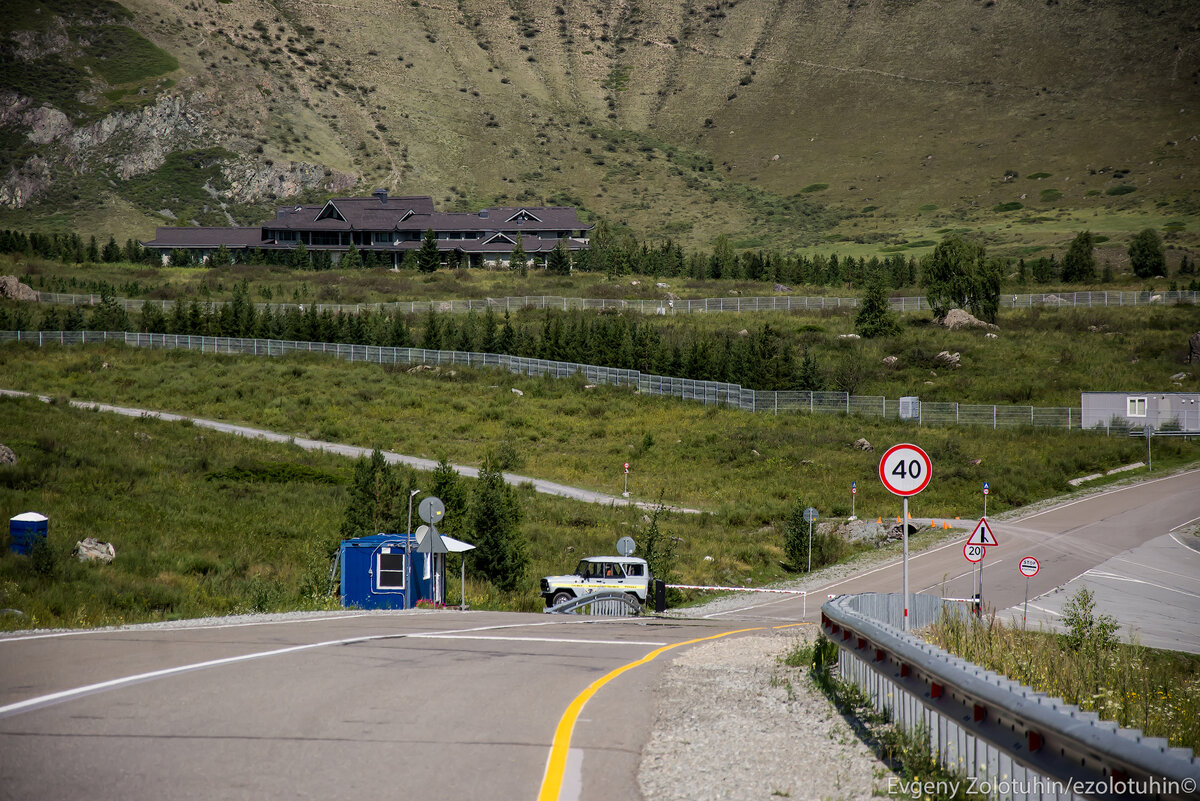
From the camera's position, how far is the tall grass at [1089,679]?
23.4 ft

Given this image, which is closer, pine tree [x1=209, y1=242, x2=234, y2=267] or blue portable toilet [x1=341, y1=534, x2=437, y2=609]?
blue portable toilet [x1=341, y1=534, x2=437, y2=609]

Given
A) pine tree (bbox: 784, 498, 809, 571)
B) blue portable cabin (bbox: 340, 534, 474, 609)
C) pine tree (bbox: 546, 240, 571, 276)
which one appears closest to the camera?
blue portable cabin (bbox: 340, 534, 474, 609)

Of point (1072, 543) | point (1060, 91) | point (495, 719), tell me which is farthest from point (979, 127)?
point (495, 719)

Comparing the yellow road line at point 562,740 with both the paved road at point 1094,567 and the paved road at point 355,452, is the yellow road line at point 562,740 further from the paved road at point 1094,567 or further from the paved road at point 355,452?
the paved road at point 355,452

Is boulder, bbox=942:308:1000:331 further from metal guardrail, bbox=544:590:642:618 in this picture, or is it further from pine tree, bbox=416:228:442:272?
metal guardrail, bbox=544:590:642:618

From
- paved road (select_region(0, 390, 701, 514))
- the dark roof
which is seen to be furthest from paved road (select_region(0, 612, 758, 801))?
the dark roof

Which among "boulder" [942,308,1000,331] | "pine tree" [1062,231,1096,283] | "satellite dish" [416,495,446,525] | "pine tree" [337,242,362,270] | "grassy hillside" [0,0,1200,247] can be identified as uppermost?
"grassy hillside" [0,0,1200,247]

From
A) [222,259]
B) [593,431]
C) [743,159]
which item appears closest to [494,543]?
[593,431]

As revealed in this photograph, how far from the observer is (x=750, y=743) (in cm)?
780

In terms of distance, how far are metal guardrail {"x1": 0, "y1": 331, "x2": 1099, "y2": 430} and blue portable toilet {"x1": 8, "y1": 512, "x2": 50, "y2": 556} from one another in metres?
44.7

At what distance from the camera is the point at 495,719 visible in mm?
8117

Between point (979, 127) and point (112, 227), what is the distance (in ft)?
470

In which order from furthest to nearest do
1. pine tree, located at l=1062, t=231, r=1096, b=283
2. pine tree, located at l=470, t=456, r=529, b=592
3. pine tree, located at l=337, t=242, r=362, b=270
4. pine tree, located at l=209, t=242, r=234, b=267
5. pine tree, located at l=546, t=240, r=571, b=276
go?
pine tree, located at l=337, t=242, r=362, b=270 → pine tree, located at l=209, t=242, r=234, b=267 → pine tree, located at l=546, t=240, r=571, b=276 → pine tree, located at l=1062, t=231, r=1096, b=283 → pine tree, located at l=470, t=456, r=529, b=592

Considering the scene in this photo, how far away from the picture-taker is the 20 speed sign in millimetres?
13195
